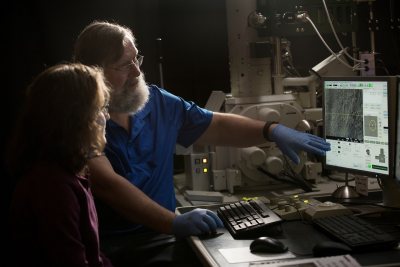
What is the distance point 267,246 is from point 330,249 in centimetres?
17

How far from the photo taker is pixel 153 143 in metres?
2.32

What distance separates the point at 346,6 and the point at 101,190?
155cm

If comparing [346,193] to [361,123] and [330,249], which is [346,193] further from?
[330,249]

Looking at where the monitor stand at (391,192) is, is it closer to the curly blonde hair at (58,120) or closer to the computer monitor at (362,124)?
the computer monitor at (362,124)

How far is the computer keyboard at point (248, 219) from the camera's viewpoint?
1741mm

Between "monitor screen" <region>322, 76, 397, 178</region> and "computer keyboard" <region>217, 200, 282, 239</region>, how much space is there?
15.3 inches

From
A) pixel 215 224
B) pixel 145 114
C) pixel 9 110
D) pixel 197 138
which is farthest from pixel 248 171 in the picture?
pixel 9 110

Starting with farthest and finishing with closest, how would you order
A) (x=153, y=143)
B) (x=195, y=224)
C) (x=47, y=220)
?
(x=153, y=143)
(x=195, y=224)
(x=47, y=220)

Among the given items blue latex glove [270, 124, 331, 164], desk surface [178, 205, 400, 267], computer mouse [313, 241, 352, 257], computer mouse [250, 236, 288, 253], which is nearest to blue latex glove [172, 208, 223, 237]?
desk surface [178, 205, 400, 267]

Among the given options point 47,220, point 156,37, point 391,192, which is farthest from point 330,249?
point 156,37

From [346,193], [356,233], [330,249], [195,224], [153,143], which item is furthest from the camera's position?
[153,143]

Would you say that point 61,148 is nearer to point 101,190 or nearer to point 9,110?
point 101,190

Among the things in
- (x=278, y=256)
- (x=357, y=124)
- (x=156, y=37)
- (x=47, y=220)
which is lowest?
(x=278, y=256)

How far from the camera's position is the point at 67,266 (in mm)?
1398
